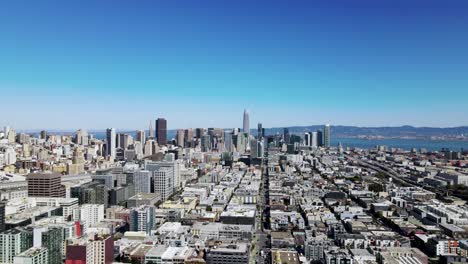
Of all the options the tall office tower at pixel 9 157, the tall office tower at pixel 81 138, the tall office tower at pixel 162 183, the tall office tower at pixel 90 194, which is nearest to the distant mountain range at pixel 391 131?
the tall office tower at pixel 81 138

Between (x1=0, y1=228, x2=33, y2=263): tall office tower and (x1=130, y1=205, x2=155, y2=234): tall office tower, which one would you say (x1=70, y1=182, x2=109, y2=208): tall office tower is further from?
(x1=0, y1=228, x2=33, y2=263): tall office tower

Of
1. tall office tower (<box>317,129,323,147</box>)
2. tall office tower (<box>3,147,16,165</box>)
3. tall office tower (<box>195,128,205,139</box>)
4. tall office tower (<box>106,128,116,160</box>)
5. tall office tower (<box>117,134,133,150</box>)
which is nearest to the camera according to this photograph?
tall office tower (<box>3,147,16,165</box>)

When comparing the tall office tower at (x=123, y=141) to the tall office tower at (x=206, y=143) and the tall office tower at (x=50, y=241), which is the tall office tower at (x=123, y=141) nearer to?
the tall office tower at (x=206, y=143)

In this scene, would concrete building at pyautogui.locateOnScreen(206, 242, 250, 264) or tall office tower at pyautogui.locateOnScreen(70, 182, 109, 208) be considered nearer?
concrete building at pyautogui.locateOnScreen(206, 242, 250, 264)

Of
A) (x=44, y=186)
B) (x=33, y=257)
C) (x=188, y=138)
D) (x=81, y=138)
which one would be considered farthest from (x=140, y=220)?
(x=188, y=138)

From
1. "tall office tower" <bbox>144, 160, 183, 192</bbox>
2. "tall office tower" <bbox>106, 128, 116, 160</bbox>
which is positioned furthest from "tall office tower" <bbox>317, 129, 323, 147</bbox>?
"tall office tower" <bbox>144, 160, 183, 192</bbox>

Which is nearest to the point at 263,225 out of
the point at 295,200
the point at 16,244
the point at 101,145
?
the point at 295,200

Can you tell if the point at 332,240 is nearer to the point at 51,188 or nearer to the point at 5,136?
the point at 51,188
